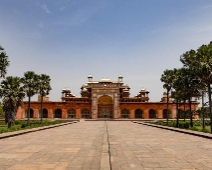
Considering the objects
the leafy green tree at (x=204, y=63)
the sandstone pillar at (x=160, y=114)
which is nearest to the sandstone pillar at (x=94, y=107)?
the sandstone pillar at (x=160, y=114)

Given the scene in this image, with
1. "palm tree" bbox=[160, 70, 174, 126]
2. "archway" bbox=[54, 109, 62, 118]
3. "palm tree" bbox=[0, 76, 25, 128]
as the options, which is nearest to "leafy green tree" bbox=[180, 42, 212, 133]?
"palm tree" bbox=[160, 70, 174, 126]

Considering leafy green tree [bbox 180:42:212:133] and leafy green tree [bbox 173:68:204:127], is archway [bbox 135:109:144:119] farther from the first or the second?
leafy green tree [bbox 180:42:212:133]

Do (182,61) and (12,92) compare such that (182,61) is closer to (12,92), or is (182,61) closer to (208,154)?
(208,154)

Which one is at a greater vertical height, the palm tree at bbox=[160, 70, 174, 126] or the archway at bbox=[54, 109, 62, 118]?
the palm tree at bbox=[160, 70, 174, 126]

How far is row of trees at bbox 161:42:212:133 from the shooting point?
2158 centimetres

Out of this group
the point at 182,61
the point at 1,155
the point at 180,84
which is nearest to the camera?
the point at 1,155

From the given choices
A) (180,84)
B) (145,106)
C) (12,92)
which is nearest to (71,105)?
(145,106)

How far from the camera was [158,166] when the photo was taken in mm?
7176

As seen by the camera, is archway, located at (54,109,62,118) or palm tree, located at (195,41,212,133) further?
archway, located at (54,109,62,118)

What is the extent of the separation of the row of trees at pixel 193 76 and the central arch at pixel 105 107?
3210 cm

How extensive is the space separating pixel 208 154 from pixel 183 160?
1869mm

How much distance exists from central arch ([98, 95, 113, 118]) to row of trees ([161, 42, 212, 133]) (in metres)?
32.1

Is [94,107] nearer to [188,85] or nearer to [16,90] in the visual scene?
[16,90]

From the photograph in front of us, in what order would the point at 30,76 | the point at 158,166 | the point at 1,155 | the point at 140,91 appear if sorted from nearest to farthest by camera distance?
the point at 158,166, the point at 1,155, the point at 30,76, the point at 140,91
